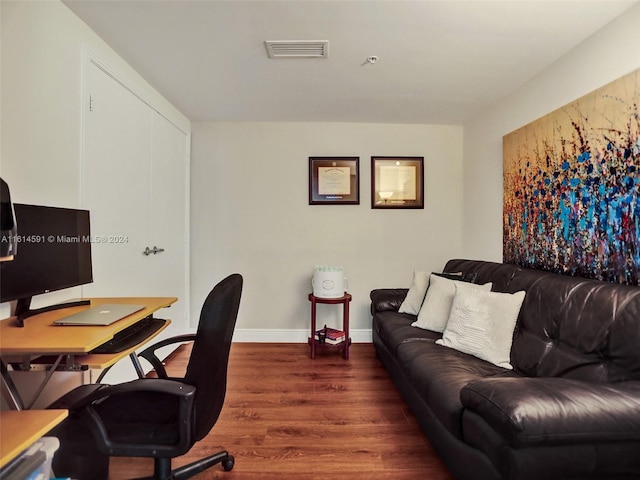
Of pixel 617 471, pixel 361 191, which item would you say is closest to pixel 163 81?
pixel 361 191

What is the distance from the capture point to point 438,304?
7.91ft

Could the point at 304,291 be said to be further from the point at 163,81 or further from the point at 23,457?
the point at 23,457

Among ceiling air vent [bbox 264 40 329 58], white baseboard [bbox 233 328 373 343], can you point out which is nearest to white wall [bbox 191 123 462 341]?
white baseboard [bbox 233 328 373 343]

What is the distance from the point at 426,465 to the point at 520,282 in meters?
1.25

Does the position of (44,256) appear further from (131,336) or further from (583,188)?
(583,188)

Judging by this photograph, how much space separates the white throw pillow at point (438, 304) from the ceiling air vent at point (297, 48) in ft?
6.16

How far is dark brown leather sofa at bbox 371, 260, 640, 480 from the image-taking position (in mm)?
1058

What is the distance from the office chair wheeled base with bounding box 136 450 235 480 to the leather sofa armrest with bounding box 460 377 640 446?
1261mm

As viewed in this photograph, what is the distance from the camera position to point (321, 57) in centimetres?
215

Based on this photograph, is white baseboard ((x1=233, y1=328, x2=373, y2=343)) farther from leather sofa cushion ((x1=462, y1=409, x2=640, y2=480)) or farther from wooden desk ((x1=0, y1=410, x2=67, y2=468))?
wooden desk ((x1=0, y1=410, x2=67, y2=468))

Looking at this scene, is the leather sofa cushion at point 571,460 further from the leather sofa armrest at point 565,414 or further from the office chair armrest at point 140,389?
the office chair armrest at point 140,389

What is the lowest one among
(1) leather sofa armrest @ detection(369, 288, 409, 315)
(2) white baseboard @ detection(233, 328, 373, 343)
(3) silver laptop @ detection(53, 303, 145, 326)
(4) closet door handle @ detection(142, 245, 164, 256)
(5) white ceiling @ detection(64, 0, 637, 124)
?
(2) white baseboard @ detection(233, 328, 373, 343)

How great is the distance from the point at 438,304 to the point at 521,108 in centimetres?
173

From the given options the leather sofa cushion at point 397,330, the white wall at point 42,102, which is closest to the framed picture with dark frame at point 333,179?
the leather sofa cushion at point 397,330
